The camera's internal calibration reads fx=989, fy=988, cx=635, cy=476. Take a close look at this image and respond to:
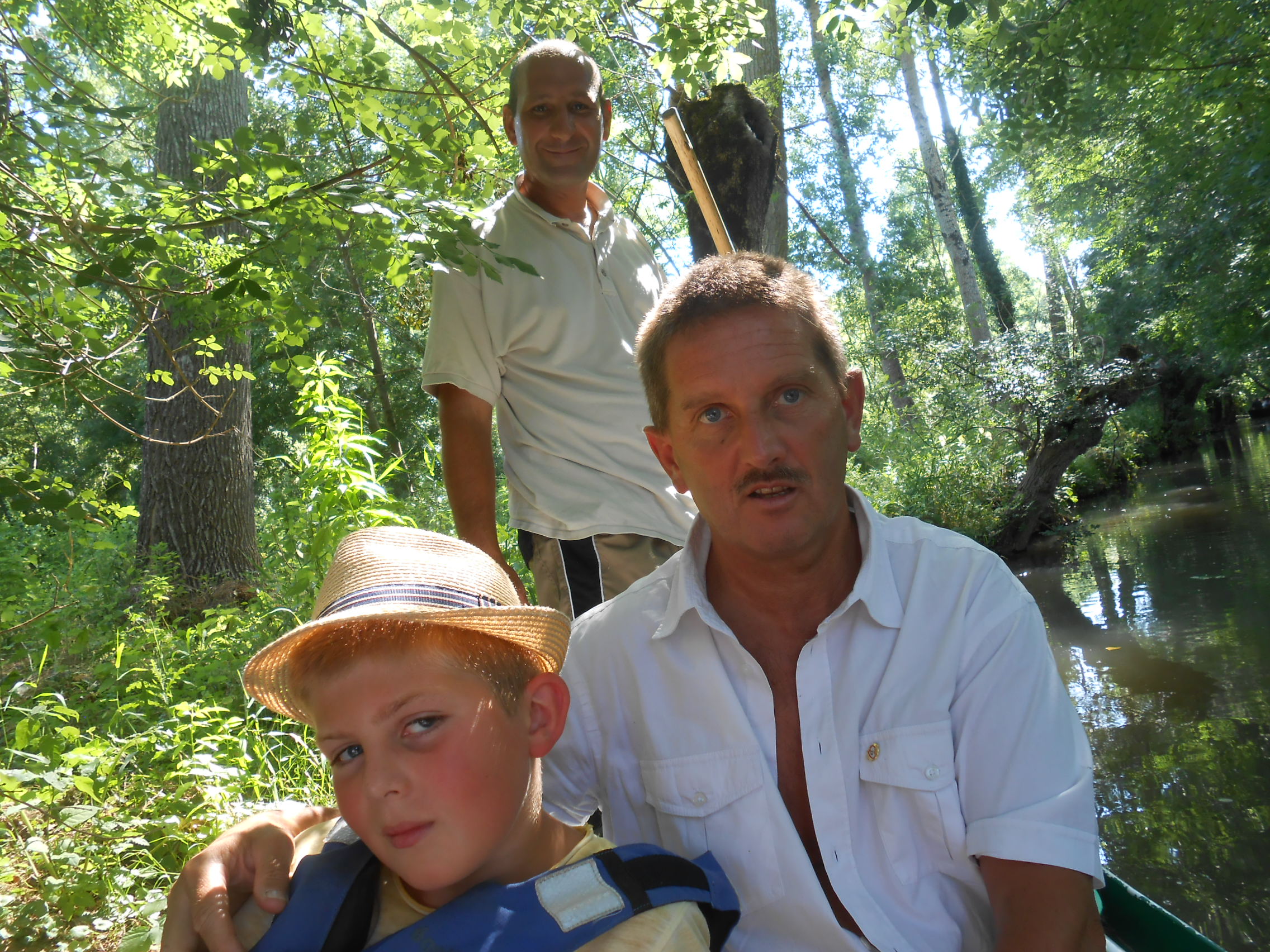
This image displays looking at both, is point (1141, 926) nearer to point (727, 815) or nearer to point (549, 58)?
point (727, 815)

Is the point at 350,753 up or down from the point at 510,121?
down

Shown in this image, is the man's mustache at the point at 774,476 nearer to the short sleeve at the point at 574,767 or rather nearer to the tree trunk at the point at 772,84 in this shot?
the short sleeve at the point at 574,767

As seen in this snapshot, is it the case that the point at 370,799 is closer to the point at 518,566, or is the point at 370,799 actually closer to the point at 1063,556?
the point at 518,566

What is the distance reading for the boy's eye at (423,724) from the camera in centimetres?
142

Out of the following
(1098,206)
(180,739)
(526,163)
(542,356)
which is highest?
(1098,206)

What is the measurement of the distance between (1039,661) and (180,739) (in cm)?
339

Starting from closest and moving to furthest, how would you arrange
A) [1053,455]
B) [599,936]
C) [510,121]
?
[599,936], [510,121], [1053,455]

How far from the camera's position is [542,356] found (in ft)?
9.65

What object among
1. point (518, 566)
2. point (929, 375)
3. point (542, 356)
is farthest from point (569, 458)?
point (929, 375)

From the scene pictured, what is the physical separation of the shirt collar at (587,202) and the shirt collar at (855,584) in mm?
1441

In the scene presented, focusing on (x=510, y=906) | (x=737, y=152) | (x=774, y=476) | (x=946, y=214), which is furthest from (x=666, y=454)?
(x=946, y=214)

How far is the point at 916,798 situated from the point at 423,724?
0.81m

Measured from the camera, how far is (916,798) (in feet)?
5.30

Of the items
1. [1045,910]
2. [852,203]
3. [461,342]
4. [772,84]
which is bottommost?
[1045,910]
